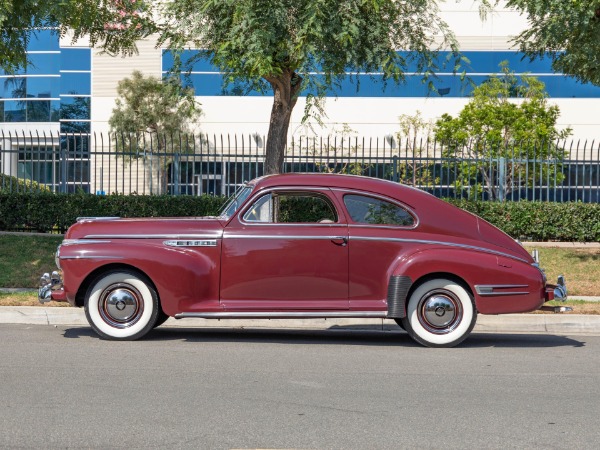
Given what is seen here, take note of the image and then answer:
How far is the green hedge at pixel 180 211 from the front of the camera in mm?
18391

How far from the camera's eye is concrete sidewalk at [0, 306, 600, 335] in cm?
1123

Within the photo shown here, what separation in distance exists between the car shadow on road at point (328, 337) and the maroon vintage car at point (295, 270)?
0.51 m

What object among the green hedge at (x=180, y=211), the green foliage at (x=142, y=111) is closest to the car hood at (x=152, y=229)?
the green hedge at (x=180, y=211)

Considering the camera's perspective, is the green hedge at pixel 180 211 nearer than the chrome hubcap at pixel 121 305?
No

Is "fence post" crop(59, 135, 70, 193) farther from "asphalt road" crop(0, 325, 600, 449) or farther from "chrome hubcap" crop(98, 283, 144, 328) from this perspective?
"chrome hubcap" crop(98, 283, 144, 328)

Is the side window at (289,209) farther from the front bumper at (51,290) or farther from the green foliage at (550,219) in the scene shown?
the green foliage at (550,219)

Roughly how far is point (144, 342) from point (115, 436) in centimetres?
405

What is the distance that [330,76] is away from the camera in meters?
15.4

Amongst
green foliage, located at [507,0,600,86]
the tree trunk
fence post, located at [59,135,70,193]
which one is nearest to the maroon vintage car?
green foliage, located at [507,0,600,86]

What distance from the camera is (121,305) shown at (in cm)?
970

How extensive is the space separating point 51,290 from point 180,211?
8884 mm

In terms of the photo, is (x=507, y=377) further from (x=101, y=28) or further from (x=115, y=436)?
(x=101, y=28)

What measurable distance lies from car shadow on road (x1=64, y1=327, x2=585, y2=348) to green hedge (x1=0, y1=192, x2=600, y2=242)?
7.72 m

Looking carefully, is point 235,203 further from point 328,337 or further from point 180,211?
point 180,211
